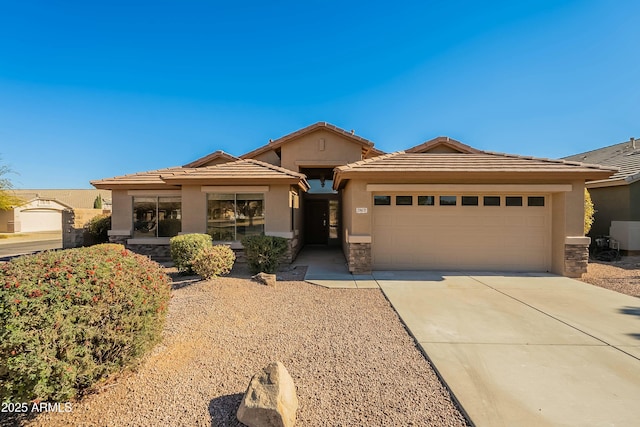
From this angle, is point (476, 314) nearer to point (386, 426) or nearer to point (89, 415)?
point (386, 426)

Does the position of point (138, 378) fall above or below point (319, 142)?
below

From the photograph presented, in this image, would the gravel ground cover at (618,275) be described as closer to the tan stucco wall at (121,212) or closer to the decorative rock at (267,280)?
the decorative rock at (267,280)

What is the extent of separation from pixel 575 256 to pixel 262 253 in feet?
31.9

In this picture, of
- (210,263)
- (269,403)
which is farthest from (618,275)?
(210,263)

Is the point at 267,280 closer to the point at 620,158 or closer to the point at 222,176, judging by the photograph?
the point at 222,176

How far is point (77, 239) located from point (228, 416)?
640 inches

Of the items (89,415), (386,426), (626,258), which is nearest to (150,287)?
A: (89,415)

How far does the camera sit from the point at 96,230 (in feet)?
46.6

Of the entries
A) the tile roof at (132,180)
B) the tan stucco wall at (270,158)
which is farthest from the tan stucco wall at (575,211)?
the tile roof at (132,180)

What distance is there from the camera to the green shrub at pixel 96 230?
14.2 metres

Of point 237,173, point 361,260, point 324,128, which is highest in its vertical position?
point 324,128

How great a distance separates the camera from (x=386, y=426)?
2713mm

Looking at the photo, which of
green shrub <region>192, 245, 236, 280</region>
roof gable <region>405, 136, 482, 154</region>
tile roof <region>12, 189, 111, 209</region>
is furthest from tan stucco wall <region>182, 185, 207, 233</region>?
tile roof <region>12, 189, 111, 209</region>

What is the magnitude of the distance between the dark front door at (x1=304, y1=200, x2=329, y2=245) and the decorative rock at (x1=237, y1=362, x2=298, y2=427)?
14.2m
